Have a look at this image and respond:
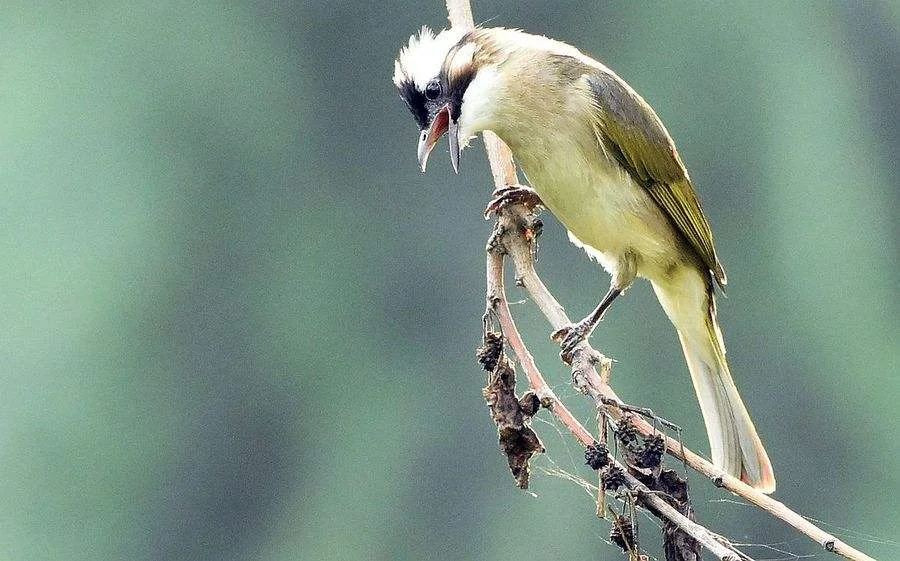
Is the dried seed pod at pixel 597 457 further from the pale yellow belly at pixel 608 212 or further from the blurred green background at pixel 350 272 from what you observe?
the blurred green background at pixel 350 272

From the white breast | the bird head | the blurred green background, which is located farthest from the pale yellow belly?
the blurred green background

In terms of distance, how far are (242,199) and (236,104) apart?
0.19 metres

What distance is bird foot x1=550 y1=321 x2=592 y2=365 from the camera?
1017 millimetres

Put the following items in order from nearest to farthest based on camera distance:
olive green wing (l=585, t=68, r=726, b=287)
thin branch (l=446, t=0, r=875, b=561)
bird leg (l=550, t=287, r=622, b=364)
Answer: thin branch (l=446, t=0, r=875, b=561), bird leg (l=550, t=287, r=622, b=364), olive green wing (l=585, t=68, r=726, b=287)

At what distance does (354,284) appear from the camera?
2195mm

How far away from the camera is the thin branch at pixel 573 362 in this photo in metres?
0.78

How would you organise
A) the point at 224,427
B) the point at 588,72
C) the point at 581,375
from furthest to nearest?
the point at 224,427
the point at 588,72
the point at 581,375

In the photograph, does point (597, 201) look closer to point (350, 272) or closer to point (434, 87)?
point (434, 87)

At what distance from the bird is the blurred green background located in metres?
0.48

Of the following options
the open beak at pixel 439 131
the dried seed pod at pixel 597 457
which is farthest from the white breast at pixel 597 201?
the dried seed pod at pixel 597 457

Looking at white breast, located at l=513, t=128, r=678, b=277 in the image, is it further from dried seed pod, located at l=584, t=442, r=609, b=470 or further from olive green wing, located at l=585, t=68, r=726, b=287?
dried seed pod, located at l=584, t=442, r=609, b=470

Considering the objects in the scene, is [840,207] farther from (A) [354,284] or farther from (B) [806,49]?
(A) [354,284]

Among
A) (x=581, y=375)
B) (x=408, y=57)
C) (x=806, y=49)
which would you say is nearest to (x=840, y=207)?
(x=806, y=49)

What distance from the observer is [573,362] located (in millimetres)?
977
